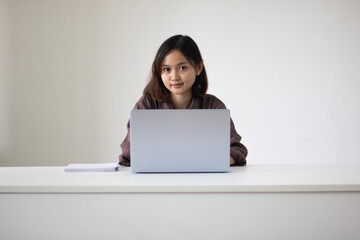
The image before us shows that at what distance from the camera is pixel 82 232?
1.02 metres

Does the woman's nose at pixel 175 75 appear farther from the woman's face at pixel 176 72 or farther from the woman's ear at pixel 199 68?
the woman's ear at pixel 199 68

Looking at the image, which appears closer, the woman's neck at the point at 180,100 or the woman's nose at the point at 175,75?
the woman's nose at the point at 175,75

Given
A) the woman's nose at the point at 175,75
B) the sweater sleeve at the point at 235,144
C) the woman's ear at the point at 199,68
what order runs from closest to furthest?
the sweater sleeve at the point at 235,144, the woman's nose at the point at 175,75, the woman's ear at the point at 199,68

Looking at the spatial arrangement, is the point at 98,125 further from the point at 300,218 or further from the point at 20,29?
the point at 300,218

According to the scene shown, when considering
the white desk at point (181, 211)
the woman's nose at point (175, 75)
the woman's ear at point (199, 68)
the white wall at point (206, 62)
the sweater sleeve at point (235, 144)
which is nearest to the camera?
the white desk at point (181, 211)

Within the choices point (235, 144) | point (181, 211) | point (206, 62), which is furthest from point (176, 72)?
point (206, 62)

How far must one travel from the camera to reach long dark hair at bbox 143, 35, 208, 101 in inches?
75.6

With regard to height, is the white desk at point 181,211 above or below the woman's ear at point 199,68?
below

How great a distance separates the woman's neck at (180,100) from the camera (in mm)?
2031

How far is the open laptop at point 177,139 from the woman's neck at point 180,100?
0.76 m

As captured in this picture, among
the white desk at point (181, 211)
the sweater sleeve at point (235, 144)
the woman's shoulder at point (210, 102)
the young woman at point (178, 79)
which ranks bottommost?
the white desk at point (181, 211)

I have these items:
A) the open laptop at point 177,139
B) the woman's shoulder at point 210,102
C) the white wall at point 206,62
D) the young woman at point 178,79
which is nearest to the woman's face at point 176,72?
the young woman at point 178,79

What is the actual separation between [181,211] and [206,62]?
2.79 m

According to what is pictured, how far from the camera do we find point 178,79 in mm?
1899
